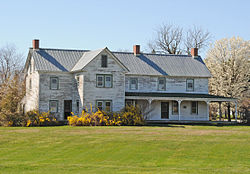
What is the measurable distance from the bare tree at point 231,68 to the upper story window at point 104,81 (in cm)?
1759

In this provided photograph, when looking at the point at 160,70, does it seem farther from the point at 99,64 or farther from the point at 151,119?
the point at 99,64

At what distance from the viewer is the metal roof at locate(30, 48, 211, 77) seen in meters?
42.4

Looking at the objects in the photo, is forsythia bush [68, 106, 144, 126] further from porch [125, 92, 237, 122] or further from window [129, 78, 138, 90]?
window [129, 78, 138, 90]

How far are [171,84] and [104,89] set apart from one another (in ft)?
28.7

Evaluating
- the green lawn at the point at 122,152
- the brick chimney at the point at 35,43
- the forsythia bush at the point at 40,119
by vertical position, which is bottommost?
the green lawn at the point at 122,152

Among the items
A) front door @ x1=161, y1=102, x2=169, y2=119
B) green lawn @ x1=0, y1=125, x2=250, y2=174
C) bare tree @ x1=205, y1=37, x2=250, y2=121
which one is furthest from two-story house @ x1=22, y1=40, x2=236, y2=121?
green lawn @ x1=0, y1=125, x2=250, y2=174

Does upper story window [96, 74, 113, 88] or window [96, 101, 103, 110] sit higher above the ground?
upper story window [96, 74, 113, 88]

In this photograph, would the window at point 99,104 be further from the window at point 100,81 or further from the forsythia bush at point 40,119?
the forsythia bush at point 40,119

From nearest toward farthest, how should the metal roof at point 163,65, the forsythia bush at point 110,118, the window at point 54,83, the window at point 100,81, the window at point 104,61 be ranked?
the forsythia bush at point 110,118 → the window at point 100,81 → the window at point 104,61 → the window at point 54,83 → the metal roof at point 163,65

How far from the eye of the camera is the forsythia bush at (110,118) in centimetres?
3844

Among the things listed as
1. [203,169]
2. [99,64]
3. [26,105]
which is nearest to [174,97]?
[99,64]

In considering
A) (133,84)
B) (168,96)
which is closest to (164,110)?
(168,96)

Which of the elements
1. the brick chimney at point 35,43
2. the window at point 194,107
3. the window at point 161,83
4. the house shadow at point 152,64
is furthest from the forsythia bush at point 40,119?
the window at point 194,107

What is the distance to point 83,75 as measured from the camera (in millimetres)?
40125
